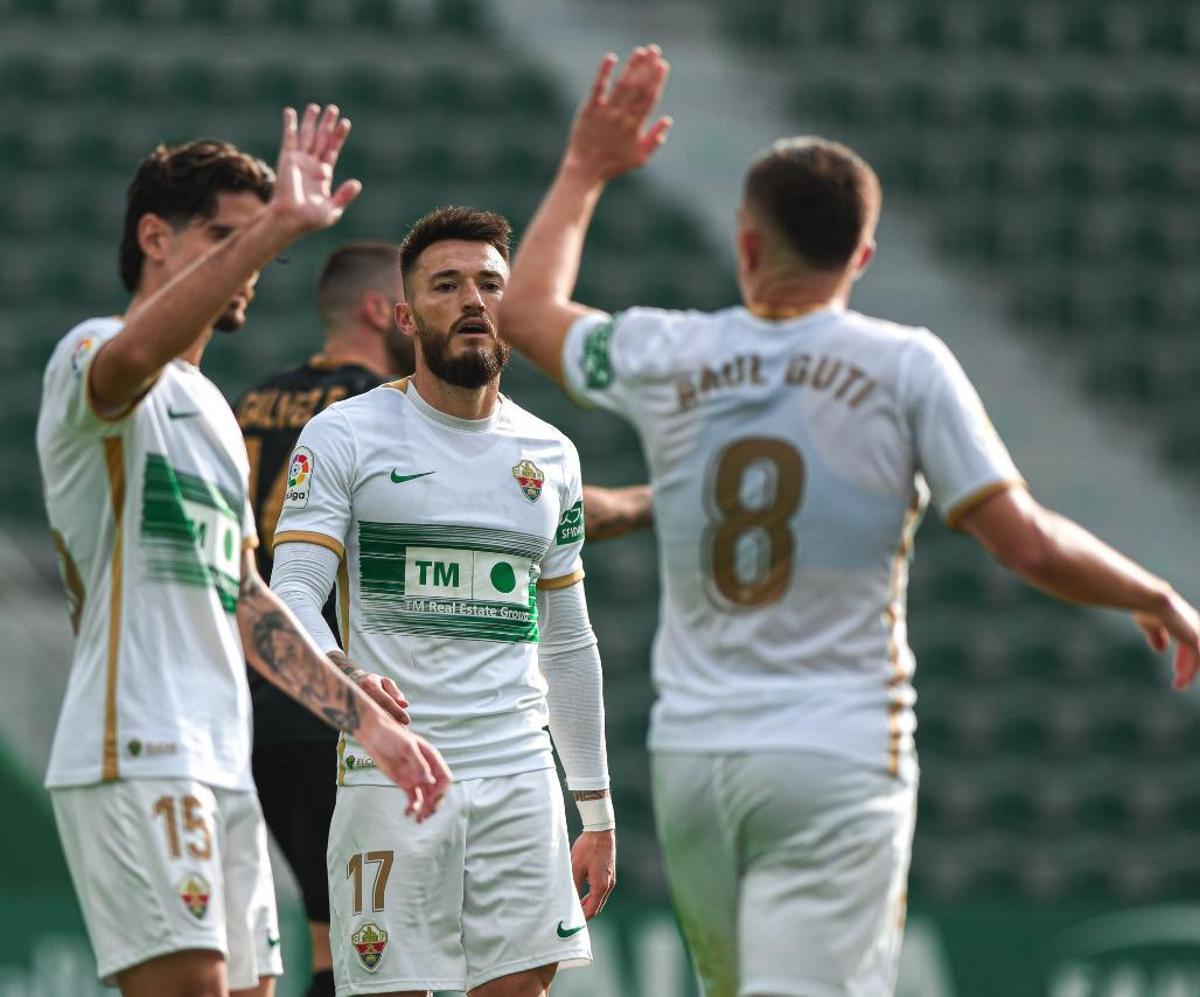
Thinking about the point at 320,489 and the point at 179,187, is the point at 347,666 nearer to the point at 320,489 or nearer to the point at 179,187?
the point at 320,489

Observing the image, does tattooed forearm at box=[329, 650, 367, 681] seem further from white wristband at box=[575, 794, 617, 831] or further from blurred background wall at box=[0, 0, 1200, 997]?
blurred background wall at box=[0, 0, 1200, 997]

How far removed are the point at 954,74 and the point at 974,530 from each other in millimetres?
10505

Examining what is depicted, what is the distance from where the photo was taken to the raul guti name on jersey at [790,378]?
3719mm

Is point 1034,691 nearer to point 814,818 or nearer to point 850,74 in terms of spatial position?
point 850,74

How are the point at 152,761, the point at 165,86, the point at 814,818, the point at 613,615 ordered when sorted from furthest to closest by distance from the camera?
the point at 165,86 → the point at 613,615 → the point at 152,761 → the point at 814,818

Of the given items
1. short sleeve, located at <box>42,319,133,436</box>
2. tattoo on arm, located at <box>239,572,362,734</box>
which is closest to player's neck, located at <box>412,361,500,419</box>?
tattoo on arm, located at <box>239,572,362,734</box>

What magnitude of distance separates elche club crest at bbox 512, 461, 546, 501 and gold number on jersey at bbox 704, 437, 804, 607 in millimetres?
1169

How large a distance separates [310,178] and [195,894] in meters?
1.31

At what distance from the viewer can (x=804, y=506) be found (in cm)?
373

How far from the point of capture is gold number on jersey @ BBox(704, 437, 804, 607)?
147 inches

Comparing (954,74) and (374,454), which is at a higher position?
(954,74)

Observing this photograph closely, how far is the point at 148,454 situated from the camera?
13.5 ft

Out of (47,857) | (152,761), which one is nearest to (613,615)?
(47,857)

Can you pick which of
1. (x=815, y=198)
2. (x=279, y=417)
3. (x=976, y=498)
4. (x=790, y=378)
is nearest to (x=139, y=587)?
(x=790, y=378)
